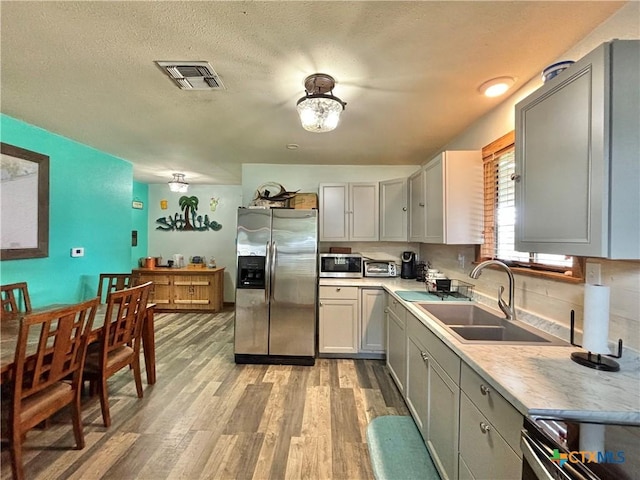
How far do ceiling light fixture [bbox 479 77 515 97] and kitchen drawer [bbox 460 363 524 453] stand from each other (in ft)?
5.76

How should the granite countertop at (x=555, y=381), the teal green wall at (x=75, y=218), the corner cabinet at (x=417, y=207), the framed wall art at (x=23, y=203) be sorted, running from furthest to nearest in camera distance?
the corner cabinet at (x=417, y=207) → the teal green wall at (x=75, y=218) → the framed wall art at (x=23, y=203) → the granite countertop at (x=555, y=381)

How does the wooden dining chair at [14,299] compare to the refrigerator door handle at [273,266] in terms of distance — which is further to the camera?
the refrigerator door handle at [273,266]

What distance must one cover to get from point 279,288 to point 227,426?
1.39m

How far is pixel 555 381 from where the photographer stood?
1058mm

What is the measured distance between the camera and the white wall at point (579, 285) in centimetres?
122

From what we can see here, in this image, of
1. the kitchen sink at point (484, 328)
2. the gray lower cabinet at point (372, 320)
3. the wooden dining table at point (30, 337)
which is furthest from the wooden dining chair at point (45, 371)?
the gray lower cabinet at point (372, 320)

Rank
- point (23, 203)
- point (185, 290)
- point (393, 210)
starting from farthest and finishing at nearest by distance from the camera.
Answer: point (185, 290)
point (393, 210)
point (23, 203)

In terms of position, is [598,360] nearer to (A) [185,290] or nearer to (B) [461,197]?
(B) [461,197]

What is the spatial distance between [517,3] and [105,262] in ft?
14.9

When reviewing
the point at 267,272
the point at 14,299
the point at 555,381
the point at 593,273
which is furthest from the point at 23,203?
the point at 593,273

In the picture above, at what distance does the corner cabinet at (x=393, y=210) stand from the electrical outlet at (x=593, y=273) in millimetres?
2139

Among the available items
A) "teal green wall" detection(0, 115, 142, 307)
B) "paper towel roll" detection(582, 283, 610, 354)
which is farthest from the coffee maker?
"teal green wall" detection(0, 115, 142, 307)

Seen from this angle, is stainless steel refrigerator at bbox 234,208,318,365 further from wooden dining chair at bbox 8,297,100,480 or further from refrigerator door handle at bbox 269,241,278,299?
wooden dining chair at bbox 8,297,100,480

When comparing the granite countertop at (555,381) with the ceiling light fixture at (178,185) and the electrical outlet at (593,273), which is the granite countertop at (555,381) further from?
the ceiling light fixture at (178,185)
